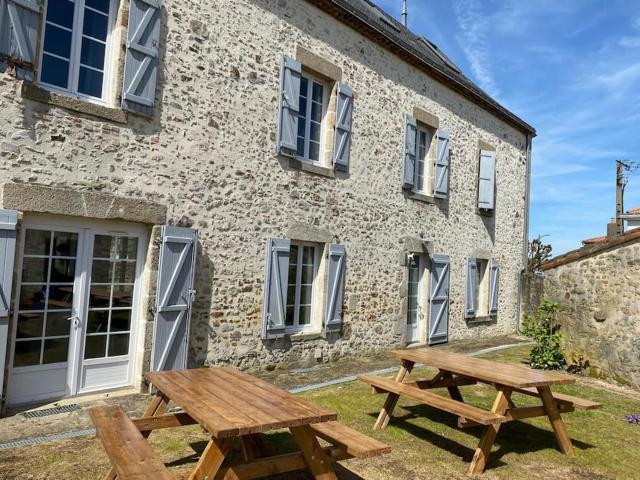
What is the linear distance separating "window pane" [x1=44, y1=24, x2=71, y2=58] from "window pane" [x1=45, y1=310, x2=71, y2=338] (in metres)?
2.61

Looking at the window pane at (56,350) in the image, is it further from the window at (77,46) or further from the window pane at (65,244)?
the window at (77,46)

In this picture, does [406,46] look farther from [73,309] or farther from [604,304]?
[73,309]

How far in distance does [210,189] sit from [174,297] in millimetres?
Answer: 1399

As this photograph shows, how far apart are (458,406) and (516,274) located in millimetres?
10018

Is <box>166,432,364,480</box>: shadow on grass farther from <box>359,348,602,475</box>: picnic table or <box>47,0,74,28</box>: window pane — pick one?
<box>47,0,74,28</box>: window pane

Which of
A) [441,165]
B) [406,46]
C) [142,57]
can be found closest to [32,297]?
[142,57]

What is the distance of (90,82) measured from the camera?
5.16 metres

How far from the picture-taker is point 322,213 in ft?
24.6

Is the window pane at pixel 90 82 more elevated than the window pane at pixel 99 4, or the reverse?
the window pane at pixel 99 4

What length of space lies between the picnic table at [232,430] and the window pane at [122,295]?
7.22 ft

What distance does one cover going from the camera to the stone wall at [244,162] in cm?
500

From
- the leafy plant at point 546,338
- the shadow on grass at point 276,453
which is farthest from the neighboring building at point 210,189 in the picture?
the leafy plant at point 546,338

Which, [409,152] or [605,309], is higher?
[409,152]

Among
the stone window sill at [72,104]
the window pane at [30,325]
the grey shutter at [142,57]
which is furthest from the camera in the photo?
the grey shutter at [142,57]
